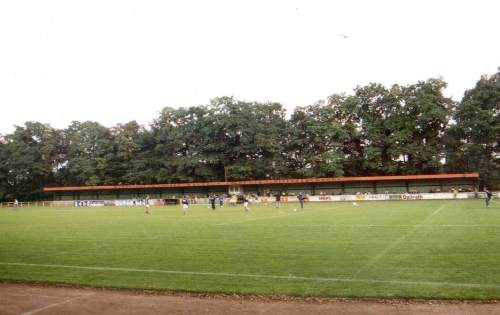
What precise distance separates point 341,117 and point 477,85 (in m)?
22.2

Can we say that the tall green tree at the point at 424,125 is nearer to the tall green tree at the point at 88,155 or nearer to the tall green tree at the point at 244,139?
the tall green tree at the point at 244,139

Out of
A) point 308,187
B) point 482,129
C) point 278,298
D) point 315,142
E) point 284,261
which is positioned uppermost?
point 315,142

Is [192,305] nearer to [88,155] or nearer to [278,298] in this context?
[278,298]

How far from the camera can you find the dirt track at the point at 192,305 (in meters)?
8.27

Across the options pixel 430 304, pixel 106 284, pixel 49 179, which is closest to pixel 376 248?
pixel 430 304

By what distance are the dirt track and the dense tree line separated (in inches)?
2481

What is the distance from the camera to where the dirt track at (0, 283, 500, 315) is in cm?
827

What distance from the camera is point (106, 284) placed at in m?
10.9

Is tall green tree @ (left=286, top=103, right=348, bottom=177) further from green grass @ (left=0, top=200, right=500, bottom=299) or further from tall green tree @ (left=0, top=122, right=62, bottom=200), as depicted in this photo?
tall green tree @ (left=0, top=122, right=62, bottom=200)

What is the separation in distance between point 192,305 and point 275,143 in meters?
72.1

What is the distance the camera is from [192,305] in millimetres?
8961

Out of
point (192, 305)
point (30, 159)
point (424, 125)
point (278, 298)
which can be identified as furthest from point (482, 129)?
point (30, 159)

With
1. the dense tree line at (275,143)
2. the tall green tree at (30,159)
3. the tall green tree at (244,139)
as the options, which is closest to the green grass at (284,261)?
the dense tree line at (275,143)

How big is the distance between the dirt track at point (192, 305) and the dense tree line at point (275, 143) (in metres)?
63.0
